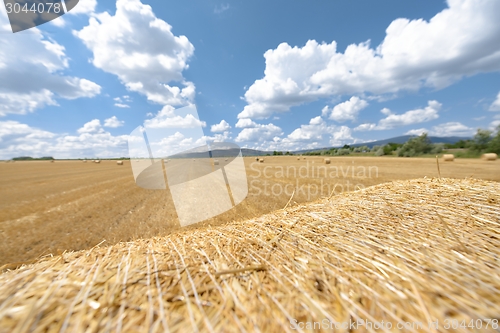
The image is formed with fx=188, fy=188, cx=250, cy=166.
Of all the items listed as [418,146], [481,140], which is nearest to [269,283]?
[481,140]

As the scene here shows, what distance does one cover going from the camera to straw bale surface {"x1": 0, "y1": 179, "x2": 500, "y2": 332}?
1281 millimetres

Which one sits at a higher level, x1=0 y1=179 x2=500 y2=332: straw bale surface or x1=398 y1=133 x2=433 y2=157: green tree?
x1=0 y1=179 x2=500 y2=332: straw bale surface

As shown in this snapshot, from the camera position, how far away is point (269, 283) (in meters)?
1.65

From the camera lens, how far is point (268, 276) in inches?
68.3

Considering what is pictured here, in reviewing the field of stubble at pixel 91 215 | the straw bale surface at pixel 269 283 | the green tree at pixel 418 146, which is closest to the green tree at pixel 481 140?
the green tree at pixel 418 146

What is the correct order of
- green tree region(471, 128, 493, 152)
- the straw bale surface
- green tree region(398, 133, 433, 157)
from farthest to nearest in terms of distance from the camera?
green tree region(398, 133, 433, 157), green tree region(471, 128, 493, 152), the straw bale surface

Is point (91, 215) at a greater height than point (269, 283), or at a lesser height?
lesser

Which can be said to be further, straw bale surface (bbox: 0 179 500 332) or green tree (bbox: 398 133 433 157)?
green tree (bbox: 398 133 433 157)

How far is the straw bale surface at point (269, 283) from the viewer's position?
1.28 m

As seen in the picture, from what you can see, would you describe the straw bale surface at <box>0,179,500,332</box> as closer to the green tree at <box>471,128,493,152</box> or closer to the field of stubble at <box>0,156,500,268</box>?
the field of stubble at <box>0,156,500,268</box>

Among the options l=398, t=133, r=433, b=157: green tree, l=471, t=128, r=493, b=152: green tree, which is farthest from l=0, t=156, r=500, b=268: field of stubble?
l=398, t=133, r=433, b=157: green tree

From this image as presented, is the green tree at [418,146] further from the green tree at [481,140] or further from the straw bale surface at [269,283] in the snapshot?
the straw bale surface at [269,283]

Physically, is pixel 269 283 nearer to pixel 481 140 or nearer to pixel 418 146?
pixel 481 140

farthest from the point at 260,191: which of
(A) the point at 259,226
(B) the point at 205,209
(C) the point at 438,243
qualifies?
(C) the point at 438,243
